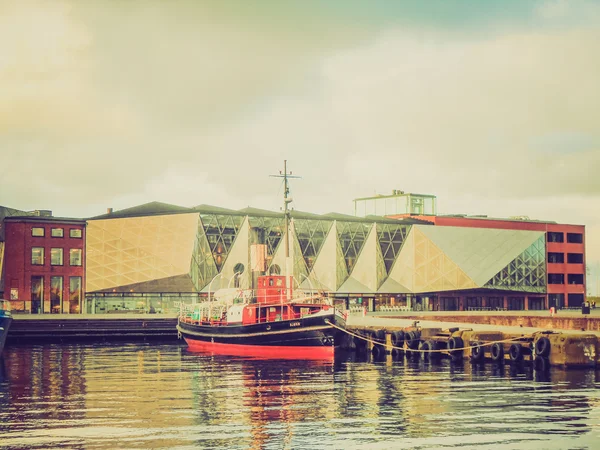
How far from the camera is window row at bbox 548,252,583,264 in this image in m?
144

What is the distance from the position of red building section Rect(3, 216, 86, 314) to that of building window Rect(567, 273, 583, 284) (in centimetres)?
8068

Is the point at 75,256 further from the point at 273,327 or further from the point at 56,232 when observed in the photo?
the point at 273,327

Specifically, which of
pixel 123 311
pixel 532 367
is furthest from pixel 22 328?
pixel 532 367

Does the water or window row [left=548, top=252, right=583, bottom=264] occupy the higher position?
window row [left=548, top=252, right=583, bottom=264]

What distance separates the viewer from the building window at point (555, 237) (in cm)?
14512

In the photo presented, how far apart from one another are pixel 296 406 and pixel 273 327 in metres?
25.5

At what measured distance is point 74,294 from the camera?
345 feet

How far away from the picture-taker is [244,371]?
49031mm

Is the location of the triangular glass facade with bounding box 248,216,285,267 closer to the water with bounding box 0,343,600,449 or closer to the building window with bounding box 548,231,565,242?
the water with bounding box 0,343,600,449

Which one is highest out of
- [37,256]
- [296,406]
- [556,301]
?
[37,256]

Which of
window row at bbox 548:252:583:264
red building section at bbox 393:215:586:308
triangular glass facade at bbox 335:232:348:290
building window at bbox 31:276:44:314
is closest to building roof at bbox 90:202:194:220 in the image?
building window at bbox 31:276:44:314

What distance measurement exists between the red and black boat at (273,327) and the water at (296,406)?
4.74 metres

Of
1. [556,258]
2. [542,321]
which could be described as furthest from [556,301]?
[542,321]

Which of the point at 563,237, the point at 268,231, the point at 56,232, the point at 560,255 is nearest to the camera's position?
the point at 56,232
